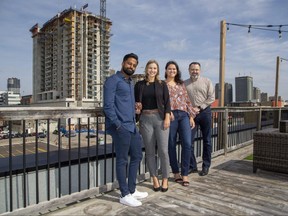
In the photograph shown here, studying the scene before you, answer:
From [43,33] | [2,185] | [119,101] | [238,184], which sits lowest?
[2,185]

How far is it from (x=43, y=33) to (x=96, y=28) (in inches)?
888

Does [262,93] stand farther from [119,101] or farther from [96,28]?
[119,101]

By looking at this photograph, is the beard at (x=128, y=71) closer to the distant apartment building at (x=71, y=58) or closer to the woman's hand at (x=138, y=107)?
the woman's hand at (x=138, y=107)

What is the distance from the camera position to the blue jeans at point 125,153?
2.55 meters

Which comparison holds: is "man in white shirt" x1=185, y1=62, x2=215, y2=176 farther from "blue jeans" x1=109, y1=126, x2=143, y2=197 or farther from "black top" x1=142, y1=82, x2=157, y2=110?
"blue jeans" x1=109, y1=126, x2=143, y2=197

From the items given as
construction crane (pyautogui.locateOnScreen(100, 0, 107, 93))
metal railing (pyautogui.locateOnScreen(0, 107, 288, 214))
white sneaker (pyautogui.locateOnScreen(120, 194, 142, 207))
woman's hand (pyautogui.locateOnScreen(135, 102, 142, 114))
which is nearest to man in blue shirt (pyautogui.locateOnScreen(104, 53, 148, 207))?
white sneaker (pyautogui.locateOnScreen(120, 194, 142, 207))

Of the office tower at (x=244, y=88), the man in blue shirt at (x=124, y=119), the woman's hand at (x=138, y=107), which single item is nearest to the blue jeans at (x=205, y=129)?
the woman's hand at (x=138, y=107)

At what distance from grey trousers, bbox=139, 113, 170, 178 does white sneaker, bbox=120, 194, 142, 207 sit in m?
0.55

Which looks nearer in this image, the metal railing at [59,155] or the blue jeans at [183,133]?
the metal railing at [59,155]

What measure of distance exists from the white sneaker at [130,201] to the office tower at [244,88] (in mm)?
83891

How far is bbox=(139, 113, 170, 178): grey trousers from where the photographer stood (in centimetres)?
289

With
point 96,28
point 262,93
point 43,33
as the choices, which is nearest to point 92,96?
point 96,28

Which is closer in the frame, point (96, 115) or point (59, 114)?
point (59, 114)

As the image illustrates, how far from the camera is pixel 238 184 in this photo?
10.8ft
